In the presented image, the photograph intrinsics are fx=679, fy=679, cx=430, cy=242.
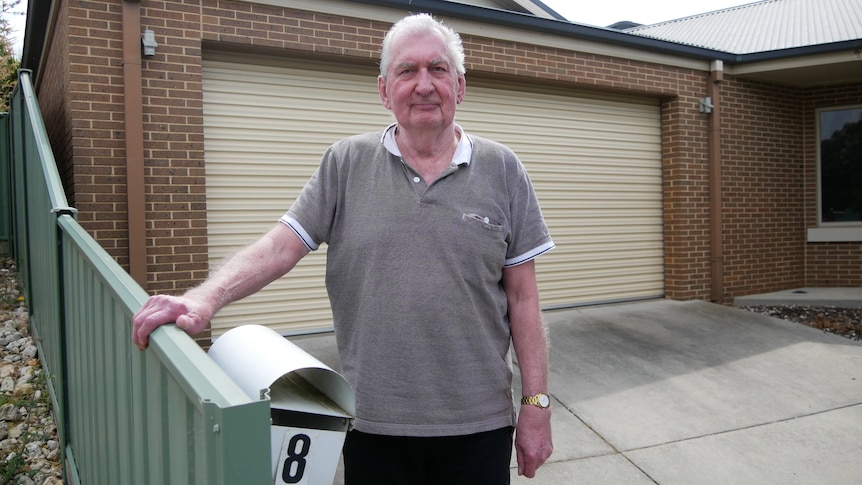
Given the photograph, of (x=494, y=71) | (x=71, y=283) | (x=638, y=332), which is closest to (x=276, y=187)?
(x=494, y=71)

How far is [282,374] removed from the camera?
143cm

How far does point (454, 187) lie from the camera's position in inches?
79.6

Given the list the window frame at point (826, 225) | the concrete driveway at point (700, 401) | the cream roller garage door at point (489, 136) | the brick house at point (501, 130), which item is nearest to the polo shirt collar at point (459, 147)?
the concrete driveway at point (700, 401)

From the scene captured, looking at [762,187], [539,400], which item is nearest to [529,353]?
[539,400]

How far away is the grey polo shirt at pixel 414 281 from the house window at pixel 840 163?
9.62 metres

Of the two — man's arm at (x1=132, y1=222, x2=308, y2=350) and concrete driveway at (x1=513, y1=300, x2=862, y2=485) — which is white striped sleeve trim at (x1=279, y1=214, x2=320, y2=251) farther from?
concrete driveway at (x1=513, y1=300, x2=862, y2=485)

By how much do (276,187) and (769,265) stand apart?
7.01m

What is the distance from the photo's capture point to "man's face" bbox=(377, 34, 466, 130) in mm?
2006

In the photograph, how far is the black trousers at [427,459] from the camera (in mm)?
2010

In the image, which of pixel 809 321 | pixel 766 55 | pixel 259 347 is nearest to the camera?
pixel 259 347

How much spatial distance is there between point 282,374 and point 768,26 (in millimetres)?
11395

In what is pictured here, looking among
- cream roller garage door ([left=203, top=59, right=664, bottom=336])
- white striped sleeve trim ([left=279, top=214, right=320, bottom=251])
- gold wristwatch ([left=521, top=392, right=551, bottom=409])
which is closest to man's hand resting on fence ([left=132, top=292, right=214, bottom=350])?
white striped sleeve trim ([left=279, top=214, right=320, bottom=251])

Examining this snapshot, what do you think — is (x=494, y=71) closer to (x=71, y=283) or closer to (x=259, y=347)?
(x=71, y=283)

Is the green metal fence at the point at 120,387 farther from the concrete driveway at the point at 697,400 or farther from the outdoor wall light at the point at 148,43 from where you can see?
the concrete driveway at the point at 697,400
